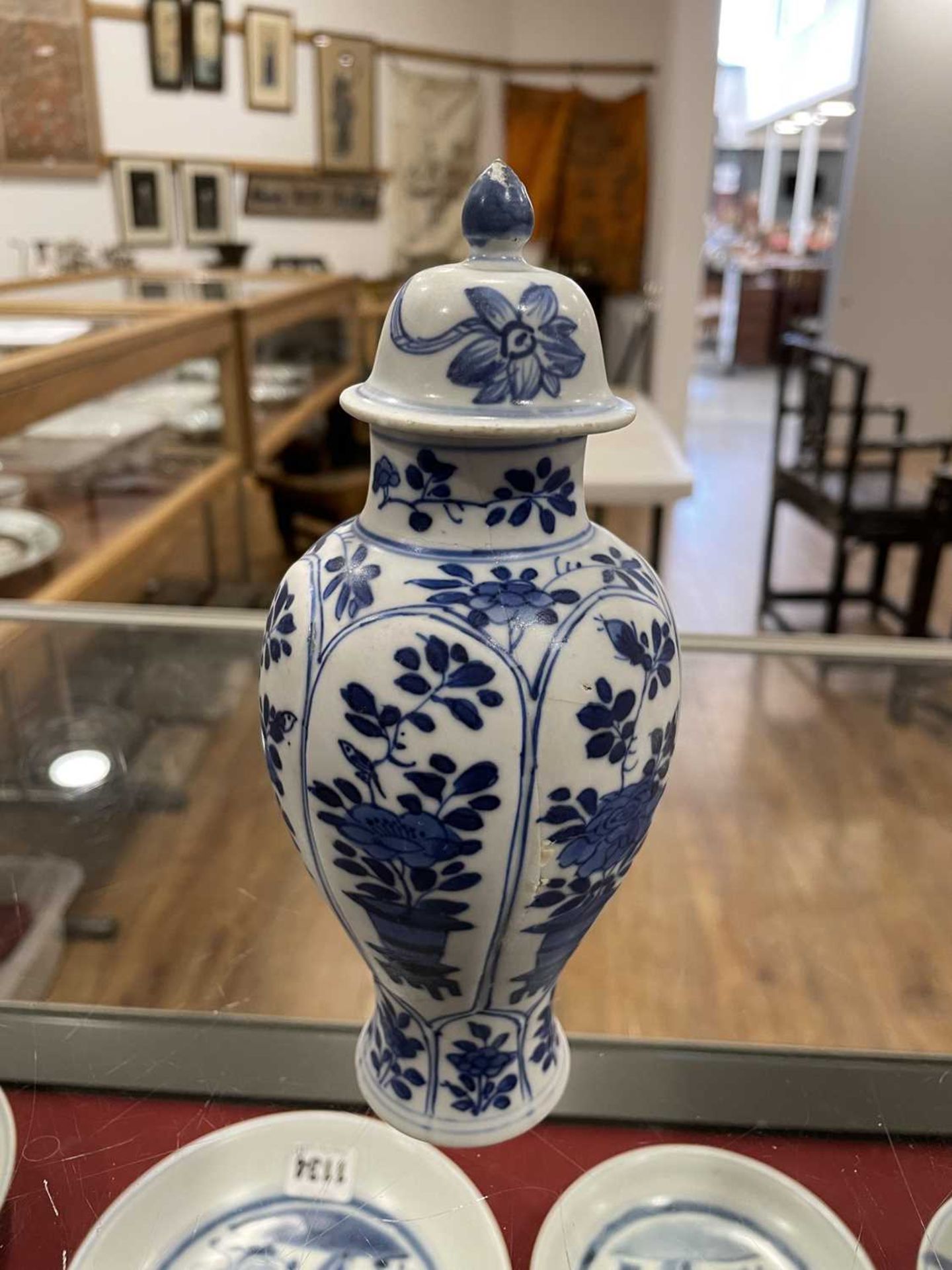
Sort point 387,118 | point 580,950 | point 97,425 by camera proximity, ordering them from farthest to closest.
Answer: point 387,118, point 97,425, point 580,950

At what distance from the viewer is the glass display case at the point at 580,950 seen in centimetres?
70

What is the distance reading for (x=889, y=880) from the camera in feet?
3.74

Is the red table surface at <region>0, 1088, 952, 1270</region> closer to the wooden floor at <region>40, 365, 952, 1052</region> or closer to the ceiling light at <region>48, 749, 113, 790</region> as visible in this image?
the wooden floor at <region>40, 365, 952, 1052</region>

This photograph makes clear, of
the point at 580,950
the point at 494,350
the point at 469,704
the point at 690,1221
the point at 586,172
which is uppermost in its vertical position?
the point at 586,172

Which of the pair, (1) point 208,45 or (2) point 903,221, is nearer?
(2) point 903,221

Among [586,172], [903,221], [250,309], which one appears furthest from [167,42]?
[903,221]

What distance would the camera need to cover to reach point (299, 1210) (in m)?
0.66

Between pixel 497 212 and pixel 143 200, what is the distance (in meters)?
3.83

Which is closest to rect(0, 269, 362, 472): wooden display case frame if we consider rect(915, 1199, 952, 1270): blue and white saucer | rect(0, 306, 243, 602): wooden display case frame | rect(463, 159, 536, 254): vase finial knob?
rect(0, 306, 243, 602): wooden display case frame

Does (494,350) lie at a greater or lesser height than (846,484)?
greater

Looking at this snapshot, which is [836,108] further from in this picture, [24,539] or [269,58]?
[269,58]

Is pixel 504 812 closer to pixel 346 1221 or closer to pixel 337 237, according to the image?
pixel 346 1221

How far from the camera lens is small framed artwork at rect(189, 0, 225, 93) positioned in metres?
3.80

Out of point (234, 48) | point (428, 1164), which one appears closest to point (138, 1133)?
point (428, 1164)
